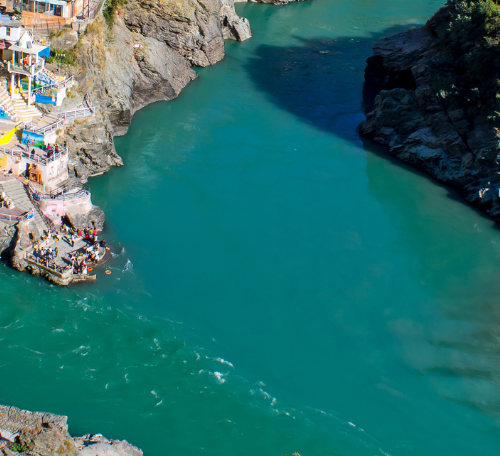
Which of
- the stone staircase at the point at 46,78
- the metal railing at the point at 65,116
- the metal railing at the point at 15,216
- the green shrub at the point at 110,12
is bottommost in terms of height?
the metal railing at the point at 15,216

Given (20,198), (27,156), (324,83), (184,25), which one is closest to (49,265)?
(20,198)

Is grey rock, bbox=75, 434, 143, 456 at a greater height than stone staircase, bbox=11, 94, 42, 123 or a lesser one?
lesser

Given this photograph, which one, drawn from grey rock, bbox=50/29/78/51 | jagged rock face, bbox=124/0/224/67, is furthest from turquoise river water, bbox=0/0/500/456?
jagged rock face, bbox=124/0/224/67

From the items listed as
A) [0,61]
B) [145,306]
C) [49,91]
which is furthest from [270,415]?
[0,61]

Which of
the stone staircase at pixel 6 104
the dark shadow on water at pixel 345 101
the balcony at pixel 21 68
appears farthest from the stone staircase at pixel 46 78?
the dark shadow on water at pixel 345 101

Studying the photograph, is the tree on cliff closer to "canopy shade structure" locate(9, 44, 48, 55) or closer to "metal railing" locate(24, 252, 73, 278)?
"canopy shade structure" locate(9, 44, 48, 55)

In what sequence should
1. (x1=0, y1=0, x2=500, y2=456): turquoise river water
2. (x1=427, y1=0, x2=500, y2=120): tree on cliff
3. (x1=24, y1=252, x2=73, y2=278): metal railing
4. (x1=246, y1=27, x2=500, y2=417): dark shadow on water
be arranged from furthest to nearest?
(x1=427, y1=0, x2=500, y2=120): tree on cliff < (x1=24, y1=252, x2=73, y2=278): metal railing < (x1=246, y1=27, x2=500, y2=417): dark shadow on water < (x1=0, y1=0, x2=500, y2=456): turquoise river water

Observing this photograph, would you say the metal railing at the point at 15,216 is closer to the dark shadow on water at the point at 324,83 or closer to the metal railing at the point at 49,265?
the metal railing at the point at 49,265
